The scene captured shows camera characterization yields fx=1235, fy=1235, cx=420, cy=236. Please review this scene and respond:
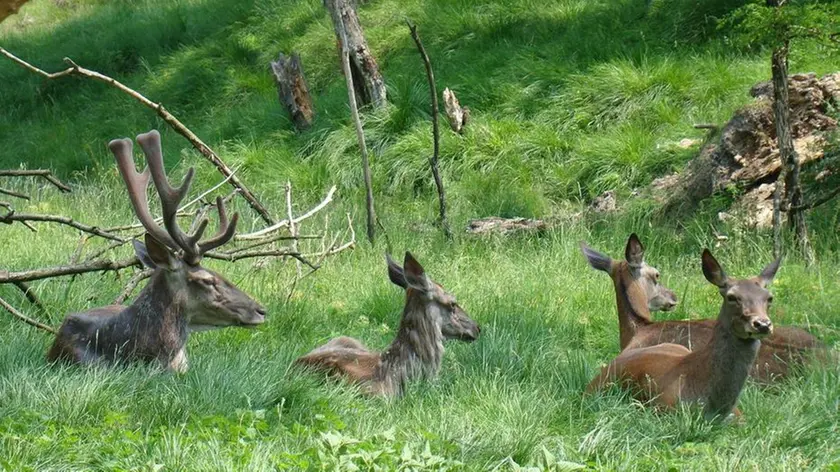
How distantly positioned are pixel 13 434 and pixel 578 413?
2827 mm

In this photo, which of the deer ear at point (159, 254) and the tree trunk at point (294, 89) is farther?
the tree trunk at point (294, 89)

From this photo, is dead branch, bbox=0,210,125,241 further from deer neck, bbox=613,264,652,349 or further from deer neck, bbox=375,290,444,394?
deer neck, bbox=613,264,652,349

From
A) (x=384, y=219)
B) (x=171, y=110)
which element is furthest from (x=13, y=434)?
(x=171, y=110)

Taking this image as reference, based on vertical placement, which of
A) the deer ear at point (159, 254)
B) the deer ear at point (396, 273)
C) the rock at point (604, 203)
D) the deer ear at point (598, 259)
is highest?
the deer ear at point (159, 254)

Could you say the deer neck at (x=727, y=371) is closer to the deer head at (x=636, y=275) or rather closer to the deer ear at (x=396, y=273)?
the deer head at (x=636, y=275)

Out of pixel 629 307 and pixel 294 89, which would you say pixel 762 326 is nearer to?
pixel 629 307

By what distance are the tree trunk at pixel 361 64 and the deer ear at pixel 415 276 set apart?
27.0ft

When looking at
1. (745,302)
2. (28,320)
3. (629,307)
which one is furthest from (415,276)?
(28,320)

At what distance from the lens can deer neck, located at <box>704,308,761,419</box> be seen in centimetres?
645

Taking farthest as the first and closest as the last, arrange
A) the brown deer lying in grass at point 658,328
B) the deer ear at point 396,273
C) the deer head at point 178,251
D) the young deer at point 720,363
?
the deer ear at point 396,273
the brown deer lying in grass at point 658,328
the deer head at point 178,251
the young deer at point 720,363

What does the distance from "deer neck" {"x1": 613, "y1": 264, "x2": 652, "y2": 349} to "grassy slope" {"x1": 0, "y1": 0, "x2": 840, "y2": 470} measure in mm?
291

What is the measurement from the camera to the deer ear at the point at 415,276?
24.2 ft

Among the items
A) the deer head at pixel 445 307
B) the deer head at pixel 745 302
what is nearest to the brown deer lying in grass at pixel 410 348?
the deer head at pixel 445 307

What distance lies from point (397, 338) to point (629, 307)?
1772 millimetres
